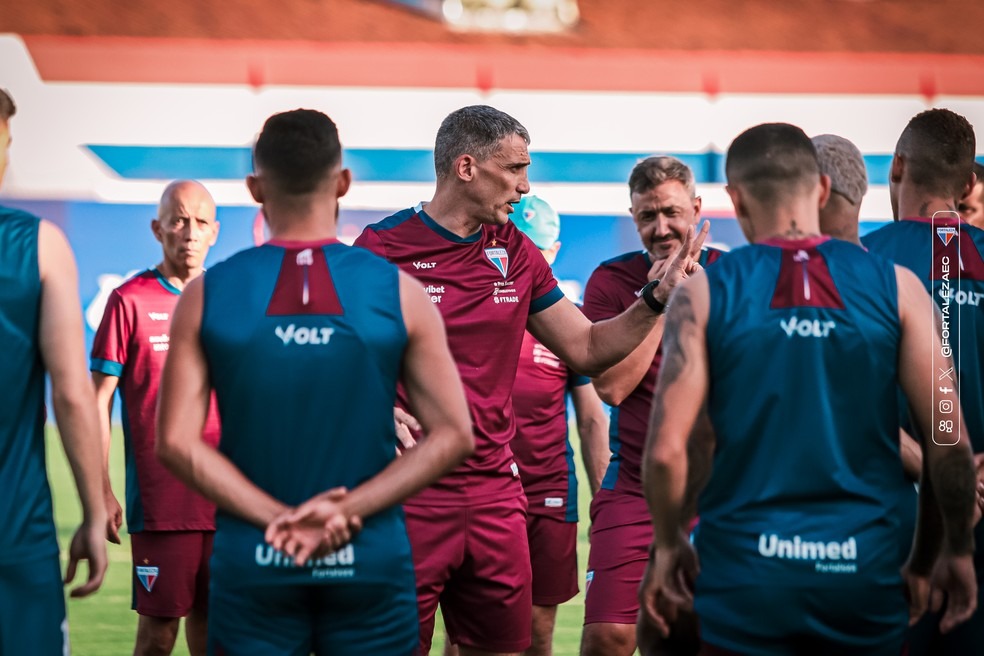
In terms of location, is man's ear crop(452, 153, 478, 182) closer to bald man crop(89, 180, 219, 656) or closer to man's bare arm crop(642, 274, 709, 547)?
bald man crop(89, 180, 219, 656)

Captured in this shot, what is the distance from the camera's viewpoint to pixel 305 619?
3.14 metres

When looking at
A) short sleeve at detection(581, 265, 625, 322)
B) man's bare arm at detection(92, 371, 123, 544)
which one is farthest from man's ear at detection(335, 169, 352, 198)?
man's bare arm at detection(92, 371, 123, 544)

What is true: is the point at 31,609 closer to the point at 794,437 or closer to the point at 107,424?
the point at 794,437

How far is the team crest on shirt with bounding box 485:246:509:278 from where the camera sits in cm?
473

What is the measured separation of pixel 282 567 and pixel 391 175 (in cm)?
1158

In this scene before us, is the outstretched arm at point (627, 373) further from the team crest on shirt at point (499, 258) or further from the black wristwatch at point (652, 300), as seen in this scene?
the team crest on shirt at point (499, 258)

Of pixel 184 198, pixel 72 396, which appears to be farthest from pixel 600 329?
pixel 184 198

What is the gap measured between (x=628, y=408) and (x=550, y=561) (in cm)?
87

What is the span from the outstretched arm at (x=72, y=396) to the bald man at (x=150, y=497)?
6.95 feet

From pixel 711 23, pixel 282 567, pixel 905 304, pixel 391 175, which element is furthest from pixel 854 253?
pixel 711 23

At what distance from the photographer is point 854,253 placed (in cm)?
323

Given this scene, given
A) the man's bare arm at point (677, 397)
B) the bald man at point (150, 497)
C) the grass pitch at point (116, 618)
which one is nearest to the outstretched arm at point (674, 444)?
the man's bare arm at point (677, 397)

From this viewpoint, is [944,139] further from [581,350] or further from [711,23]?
[711,23]

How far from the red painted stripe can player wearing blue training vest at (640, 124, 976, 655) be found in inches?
506
